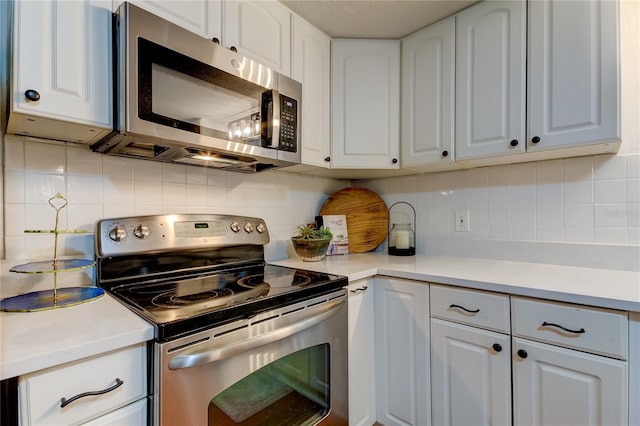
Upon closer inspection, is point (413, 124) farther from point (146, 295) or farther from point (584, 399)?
point (146, 295)

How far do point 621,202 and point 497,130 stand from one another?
0.61m

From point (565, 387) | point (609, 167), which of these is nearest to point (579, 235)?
point (609, 167)

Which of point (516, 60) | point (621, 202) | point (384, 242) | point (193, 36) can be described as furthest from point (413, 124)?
point (193, 36)

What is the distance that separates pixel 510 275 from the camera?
1325mm

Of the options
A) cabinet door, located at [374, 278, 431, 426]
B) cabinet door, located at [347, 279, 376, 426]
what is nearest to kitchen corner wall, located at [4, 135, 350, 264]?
cabinet door, located at [347, 279, 376, 426]

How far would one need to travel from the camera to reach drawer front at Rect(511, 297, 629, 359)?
3.19ft

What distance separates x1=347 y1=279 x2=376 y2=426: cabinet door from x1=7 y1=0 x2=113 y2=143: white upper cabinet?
3.72 feet

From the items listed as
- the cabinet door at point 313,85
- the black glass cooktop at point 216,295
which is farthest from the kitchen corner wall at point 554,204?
the black glass cooktop at point 216,295

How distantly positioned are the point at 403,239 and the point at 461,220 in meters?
0.35

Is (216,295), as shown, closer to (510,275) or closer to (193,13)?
(193,13)

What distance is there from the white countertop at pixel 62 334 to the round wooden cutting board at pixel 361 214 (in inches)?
57.1

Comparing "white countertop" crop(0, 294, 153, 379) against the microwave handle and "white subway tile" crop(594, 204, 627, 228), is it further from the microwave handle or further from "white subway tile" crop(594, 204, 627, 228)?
"white subway tile" crop(594, 204, 627, 228)

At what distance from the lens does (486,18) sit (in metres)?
1.52

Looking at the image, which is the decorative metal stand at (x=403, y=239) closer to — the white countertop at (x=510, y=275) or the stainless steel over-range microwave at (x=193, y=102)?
the white countertop at (x=510, y=275)
